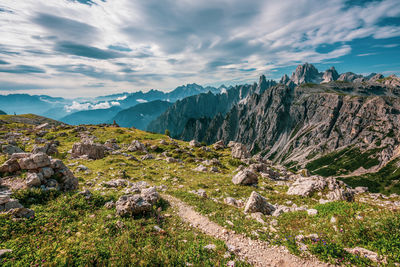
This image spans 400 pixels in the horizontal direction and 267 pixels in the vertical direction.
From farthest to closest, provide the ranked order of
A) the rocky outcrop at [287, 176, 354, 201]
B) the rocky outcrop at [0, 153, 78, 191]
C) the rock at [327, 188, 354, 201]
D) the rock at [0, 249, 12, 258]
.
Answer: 1. the rocky outcrop at [287, 176, 354, 201]
2. the rock at [327, 188, 354, 201]
3. the rocky outcrop at [0, 153, 78, 191]
4. the rock at [0, 249, 12, 258]

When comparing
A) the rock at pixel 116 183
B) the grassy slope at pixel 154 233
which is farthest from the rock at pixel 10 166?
the rock at pixel 116 183

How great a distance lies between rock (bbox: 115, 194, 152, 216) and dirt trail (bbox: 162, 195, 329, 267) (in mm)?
3597

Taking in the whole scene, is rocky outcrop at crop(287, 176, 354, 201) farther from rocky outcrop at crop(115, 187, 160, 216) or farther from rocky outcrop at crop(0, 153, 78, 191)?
rocky outcrop at crop(0, 153, 78, 191)

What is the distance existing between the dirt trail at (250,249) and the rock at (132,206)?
11.8ft

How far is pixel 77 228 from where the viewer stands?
1166 cm

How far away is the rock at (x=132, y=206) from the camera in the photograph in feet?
45.3

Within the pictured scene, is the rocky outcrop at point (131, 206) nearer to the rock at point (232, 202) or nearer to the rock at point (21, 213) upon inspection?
the rock at point (21, 213)

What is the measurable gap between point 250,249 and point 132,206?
377 inches

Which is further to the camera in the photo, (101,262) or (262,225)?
(262,225)

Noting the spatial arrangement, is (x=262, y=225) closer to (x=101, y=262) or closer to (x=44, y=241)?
(x=101, y=262)

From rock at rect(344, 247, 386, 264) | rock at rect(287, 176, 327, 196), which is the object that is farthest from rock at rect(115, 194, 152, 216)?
rock at rect(287, 176, 327, 196)

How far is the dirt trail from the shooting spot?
1014cm

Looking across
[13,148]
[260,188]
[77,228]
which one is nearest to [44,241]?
[77,228]

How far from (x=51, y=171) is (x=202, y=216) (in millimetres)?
16512
